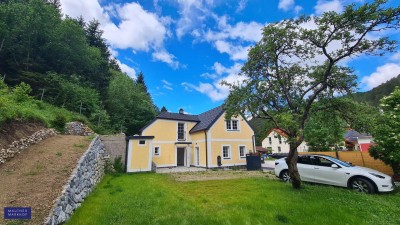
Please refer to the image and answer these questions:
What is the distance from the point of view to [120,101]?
96.5 feet

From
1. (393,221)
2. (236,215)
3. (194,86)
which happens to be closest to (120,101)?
(194,86)

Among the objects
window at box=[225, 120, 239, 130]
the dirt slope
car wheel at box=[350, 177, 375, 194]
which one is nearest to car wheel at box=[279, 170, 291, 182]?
car wheel at box=[350, 177, 375, 194]

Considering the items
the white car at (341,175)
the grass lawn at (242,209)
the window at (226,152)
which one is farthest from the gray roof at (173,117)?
the grass lawn at (242,209)

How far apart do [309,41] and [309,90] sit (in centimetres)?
198

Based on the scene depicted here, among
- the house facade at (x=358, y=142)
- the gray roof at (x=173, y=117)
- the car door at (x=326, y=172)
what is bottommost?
the car door at (x=326, y=172)

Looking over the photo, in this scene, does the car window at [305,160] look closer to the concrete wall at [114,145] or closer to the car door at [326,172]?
the car door at [326,172]

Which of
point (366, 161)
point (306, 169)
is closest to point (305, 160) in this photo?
point (306, 169)

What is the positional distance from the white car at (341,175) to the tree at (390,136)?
1672 mm

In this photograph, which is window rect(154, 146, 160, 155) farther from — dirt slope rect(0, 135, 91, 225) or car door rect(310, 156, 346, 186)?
car door rect(310, 156, 346, 186)

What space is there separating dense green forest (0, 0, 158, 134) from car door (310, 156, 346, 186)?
1841cm

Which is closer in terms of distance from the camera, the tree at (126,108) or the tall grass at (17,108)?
the tall grass at (17,108)

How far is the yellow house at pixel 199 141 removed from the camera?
1845cm

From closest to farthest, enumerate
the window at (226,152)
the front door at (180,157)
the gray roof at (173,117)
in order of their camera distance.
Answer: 1. the window at (226,152)
2. the gray roof at (173,117)
3. the front door at (180,157)

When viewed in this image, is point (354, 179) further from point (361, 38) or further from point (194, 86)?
point (194, 86)
